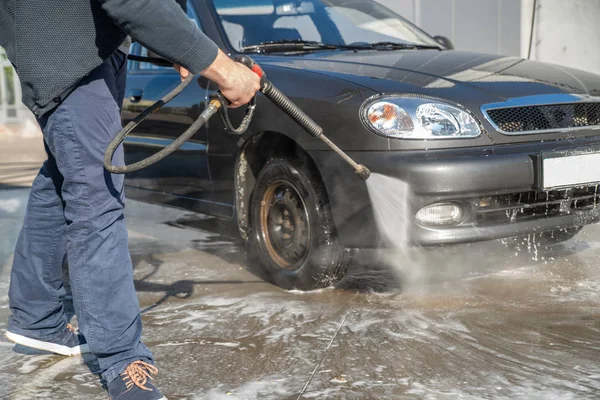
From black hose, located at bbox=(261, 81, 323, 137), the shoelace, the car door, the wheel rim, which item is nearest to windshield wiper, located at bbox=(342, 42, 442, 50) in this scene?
the car door

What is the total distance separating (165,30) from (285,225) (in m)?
1.84

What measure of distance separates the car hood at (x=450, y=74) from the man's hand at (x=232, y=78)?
3.96 ft

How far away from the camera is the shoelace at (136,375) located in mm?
2820

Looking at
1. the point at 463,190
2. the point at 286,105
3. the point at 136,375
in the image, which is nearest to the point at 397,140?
the point at 463,190

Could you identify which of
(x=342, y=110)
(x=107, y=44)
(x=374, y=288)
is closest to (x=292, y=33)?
(x=342, y=110)

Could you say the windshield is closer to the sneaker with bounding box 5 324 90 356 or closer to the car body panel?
the car body panel

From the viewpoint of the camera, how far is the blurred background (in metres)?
9.29

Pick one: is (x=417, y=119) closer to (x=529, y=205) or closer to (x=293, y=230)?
(x=529, y=205)

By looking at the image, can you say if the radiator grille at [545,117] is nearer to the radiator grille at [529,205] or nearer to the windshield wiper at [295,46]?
the radiator grille at [529,205]

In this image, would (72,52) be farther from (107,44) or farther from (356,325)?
(356,325)

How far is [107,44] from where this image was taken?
279 cm

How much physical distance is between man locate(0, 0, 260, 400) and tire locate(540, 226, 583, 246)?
2.26m

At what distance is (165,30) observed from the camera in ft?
8.60

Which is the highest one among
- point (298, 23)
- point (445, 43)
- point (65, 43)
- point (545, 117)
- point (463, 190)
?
point (65, 43)
